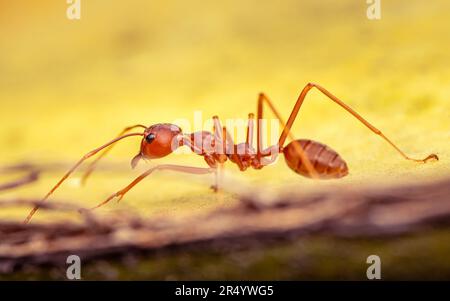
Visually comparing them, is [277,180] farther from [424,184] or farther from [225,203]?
[424,184]

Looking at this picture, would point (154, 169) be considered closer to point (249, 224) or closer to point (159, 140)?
point (159, 140)

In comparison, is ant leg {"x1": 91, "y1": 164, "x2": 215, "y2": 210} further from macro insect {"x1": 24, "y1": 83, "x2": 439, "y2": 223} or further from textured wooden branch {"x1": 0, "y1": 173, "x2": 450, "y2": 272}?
textured wooden branch {"x1": 0, "y1": 173, "x2": 450, "y2": 272}

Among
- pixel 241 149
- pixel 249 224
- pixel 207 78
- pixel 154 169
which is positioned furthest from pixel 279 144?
pixel 249 224

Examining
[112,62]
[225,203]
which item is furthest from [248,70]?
[225,203]

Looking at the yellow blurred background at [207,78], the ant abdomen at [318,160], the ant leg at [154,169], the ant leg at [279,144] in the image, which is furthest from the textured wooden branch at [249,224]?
the ant leg at [279,144]

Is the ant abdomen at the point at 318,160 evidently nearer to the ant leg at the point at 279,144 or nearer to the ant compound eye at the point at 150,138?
the ant leg at the point at 279,144

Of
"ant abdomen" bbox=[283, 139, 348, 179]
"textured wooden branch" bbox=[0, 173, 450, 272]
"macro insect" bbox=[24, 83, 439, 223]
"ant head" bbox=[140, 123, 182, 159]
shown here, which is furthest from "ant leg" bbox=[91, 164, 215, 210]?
"textured wooden branch" bbox=[0, 173, 450, 272]
